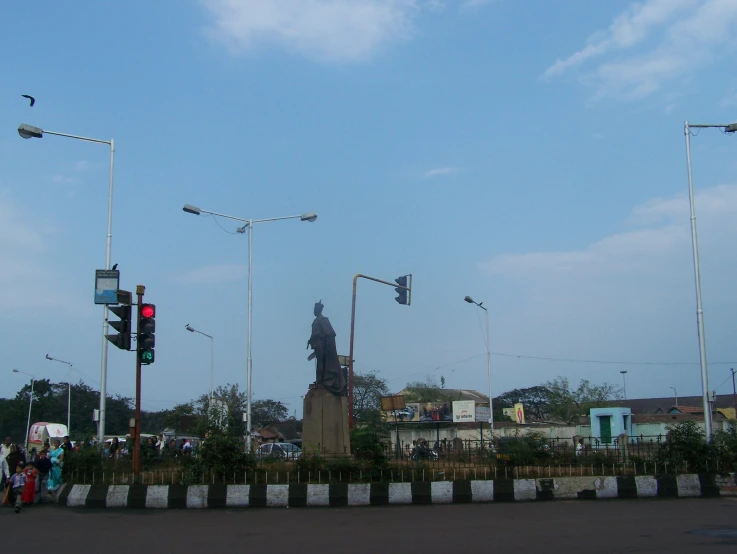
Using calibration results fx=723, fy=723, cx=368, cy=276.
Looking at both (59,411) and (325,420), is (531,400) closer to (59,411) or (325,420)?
(59,411)

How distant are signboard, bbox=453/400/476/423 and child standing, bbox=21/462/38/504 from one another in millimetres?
40539

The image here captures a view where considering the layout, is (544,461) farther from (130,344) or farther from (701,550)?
(130,344)

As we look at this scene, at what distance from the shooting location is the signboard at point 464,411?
5225cm

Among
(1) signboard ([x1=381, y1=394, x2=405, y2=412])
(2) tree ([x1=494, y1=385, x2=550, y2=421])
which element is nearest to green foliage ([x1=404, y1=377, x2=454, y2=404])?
(2) tree ([x1=494, y1=385, x2=550, y2=421])

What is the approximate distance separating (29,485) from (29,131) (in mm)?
8670

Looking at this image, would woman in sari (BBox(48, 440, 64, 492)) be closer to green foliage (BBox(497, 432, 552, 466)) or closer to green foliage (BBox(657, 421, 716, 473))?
green foliage (BBox(497, 432, 552, 466))

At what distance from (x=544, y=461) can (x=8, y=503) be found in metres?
10.9

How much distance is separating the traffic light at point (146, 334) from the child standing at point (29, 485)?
3.22 m

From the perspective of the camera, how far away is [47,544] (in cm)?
963

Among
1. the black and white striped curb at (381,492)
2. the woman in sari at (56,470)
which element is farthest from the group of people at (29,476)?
the black and white striped curb at (381,492)

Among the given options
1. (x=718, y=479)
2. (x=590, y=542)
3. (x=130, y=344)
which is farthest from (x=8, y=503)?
(x=718, y=479)

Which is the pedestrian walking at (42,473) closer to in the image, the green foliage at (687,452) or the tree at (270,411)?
the green foliage at (687,452)

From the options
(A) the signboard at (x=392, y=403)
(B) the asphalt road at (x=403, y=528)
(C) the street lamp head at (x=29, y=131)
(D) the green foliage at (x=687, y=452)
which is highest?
(C) the street lamp head at (x=29, y=131)

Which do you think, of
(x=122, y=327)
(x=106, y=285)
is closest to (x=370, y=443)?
(x=122, y=327)
